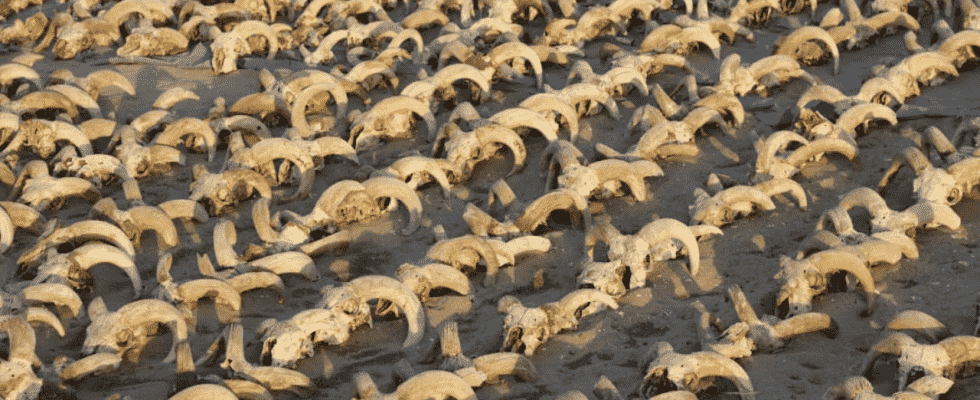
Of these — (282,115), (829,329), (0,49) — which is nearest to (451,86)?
(282,115)

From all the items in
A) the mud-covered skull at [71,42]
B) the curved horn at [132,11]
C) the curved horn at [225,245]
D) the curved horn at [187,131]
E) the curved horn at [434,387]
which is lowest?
the mud-covered skull at [71,42]

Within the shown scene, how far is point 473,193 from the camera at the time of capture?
12.4m

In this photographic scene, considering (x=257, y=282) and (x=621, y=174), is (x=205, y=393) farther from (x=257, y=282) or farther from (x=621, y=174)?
(x=621, y=174)

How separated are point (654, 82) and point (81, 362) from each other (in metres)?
8.60

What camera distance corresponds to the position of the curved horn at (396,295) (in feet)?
32.0

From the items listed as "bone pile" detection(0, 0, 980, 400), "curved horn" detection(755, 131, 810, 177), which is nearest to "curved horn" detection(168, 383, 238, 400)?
"bone pile" detection(0, 0, 980, 400)

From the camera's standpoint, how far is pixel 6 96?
49.0 ft

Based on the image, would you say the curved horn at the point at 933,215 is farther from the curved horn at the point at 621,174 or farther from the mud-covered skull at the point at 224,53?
the mud-covered skull at the point at 224,53

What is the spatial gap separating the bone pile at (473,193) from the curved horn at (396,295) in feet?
0.09

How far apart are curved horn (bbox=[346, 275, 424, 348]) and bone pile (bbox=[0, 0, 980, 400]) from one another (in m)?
0.03

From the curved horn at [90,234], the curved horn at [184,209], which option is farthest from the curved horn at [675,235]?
the curved horn at [90,234]

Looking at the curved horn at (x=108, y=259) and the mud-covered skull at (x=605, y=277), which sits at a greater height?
the mud-covered skull at (x=605, y=277)

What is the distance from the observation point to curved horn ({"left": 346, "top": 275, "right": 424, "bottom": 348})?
32.0ft

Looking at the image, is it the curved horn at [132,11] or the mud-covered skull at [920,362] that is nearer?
the mud-covered skull at [920,362]
